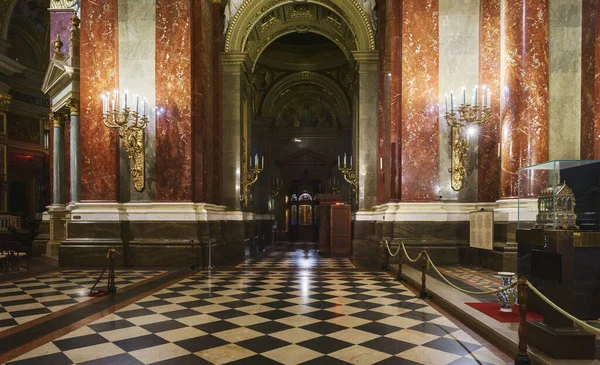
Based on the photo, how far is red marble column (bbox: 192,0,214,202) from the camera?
11.1 meters

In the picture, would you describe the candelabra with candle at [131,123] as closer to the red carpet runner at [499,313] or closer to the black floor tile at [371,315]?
the black floor tile at [371,315]

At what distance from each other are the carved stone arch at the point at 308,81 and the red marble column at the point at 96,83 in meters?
13.4

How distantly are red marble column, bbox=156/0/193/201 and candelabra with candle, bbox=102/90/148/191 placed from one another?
379 mm

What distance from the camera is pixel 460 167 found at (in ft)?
33.1

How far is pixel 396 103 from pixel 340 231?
19.7 feet

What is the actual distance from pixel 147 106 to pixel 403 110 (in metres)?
6.19

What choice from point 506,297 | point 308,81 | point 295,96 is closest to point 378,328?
point 506,297

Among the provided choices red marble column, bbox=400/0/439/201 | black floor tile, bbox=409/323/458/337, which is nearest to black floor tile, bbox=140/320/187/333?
black floor tile, bbox=409/323/458/337

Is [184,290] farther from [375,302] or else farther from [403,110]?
[403,110]

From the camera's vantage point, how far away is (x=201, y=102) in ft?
37.3

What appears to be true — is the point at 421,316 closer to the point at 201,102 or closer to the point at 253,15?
the point at 201,102

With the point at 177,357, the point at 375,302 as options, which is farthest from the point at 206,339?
the point at 375,302

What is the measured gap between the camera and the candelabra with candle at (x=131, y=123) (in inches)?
401

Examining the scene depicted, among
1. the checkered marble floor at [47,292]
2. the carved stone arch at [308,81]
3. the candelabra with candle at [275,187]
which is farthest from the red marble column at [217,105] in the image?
the candelabra with candle at [275,187]
